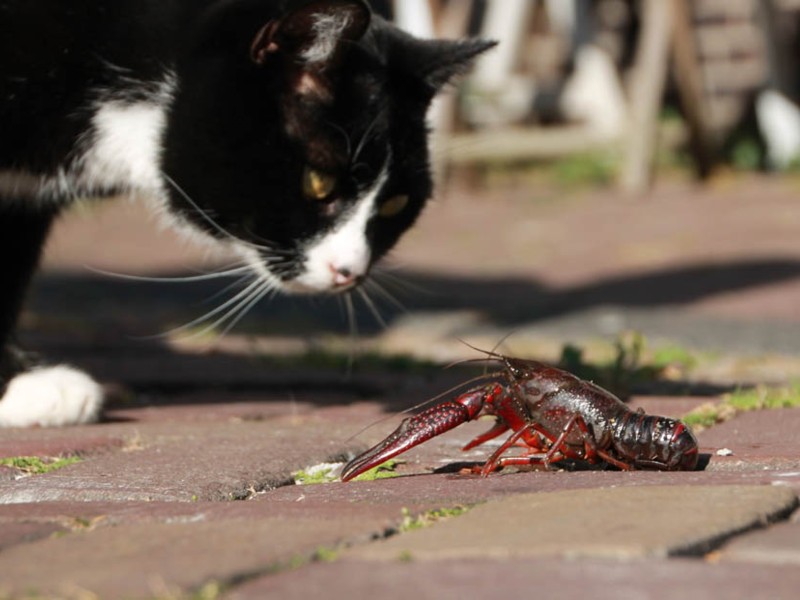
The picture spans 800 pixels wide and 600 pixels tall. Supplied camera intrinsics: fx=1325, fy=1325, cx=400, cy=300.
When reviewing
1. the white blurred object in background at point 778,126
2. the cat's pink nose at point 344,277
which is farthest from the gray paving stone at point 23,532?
the white blurred object in background at point 778,126

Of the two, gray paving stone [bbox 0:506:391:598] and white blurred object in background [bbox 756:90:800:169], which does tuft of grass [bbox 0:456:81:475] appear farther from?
white blurred object in background [bbox 756:90:800:169]

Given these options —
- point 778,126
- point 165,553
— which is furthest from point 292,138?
point 778,126

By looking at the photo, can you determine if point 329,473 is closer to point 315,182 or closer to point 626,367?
point 315,182

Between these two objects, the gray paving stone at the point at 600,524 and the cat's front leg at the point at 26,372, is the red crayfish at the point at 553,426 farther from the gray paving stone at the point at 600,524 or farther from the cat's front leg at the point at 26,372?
the cat's front leg at the point at 26,372

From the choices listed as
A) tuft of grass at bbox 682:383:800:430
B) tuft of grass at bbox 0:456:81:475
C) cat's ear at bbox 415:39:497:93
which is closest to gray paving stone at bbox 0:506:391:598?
tuft of grass at bbox 0:456:81:475

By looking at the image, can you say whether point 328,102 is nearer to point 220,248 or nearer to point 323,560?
point 220,248

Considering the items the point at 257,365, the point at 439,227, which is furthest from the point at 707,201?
the point at 257,365
